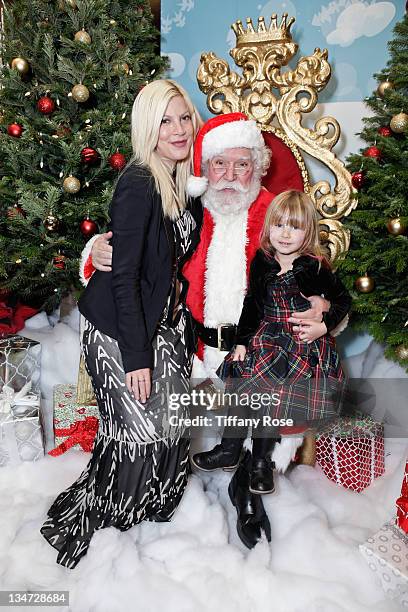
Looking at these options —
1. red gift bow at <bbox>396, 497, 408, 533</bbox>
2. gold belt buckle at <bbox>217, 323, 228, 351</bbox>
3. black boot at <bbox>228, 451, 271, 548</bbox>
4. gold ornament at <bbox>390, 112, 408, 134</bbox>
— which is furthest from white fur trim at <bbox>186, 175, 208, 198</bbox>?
red gift bow at <bbox>396, 497, 408, 533</bbox>

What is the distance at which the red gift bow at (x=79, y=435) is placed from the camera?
9.04ft

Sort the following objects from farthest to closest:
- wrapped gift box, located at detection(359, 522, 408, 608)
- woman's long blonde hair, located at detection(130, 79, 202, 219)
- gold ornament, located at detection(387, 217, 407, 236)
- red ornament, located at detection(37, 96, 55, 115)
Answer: red ornament, located at detection(37, 96, 55, 115) → gold ornament, located at detection(387, 217, 407, 236) → woman's long blonde hair, located at detection(130, 79, 202, 219) → wrapped gift box, located at detection(359, 522, 408, 608)

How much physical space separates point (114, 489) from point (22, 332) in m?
1.77

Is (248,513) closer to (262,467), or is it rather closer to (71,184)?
(262,467)

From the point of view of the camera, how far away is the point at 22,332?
356cm

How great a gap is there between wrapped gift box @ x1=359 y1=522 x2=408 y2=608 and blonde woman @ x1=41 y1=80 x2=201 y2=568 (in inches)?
30.4

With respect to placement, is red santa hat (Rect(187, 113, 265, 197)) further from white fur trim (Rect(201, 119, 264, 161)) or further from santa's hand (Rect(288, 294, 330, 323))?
santa's hand (Rect(288, 294, 330, 323))

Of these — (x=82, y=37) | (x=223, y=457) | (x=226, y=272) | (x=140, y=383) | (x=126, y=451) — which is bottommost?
(x=223, y=457)

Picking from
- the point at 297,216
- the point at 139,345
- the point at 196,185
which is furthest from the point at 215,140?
the point at 139,345

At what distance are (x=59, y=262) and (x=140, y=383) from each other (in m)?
1.24

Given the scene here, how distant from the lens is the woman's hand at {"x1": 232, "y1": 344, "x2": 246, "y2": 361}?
2.23 metres

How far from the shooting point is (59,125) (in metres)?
2.88

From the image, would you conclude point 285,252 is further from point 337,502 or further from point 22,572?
point 22,572

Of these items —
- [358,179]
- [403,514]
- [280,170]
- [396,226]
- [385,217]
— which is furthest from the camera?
[280,170]
